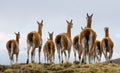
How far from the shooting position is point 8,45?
36.5 metres

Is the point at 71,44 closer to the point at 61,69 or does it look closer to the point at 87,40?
the point at 87,40

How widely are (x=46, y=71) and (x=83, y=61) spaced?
5.33m

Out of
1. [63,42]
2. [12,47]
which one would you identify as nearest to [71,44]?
[63,42]

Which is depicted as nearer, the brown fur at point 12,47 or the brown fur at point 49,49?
the brown fur at point 12,47

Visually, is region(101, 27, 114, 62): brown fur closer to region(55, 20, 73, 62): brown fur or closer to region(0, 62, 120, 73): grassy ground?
region(55, 20, 73, 62): brown fur

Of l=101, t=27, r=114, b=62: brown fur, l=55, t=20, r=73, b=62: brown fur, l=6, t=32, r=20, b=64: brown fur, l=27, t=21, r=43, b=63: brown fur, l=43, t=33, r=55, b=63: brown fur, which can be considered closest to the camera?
l=55, t=20, r=73, b=62: brown fur

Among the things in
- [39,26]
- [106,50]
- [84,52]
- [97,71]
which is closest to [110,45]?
[106,50]

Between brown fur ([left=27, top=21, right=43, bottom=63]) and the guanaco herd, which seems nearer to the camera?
the guanaco herd

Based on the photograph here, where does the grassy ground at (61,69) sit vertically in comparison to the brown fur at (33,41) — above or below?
below

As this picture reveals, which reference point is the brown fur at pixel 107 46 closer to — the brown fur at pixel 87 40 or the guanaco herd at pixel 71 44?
the guanaco herd at pixel 71 44

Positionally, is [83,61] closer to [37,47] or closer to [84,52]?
[84,52]

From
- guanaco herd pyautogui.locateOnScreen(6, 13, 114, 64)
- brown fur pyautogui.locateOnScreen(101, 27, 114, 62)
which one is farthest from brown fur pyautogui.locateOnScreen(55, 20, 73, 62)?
brown fur pyautogui.locateOnScreen(101, 27, 114, 62)

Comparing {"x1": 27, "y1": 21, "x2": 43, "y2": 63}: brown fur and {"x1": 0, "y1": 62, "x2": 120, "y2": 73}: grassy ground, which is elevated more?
{"x1": 27, "y1": 21, "x2": 43, "y2": 63}: brown fur

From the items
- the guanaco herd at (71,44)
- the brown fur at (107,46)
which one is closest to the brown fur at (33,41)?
the guanaco herd at (71,44)
